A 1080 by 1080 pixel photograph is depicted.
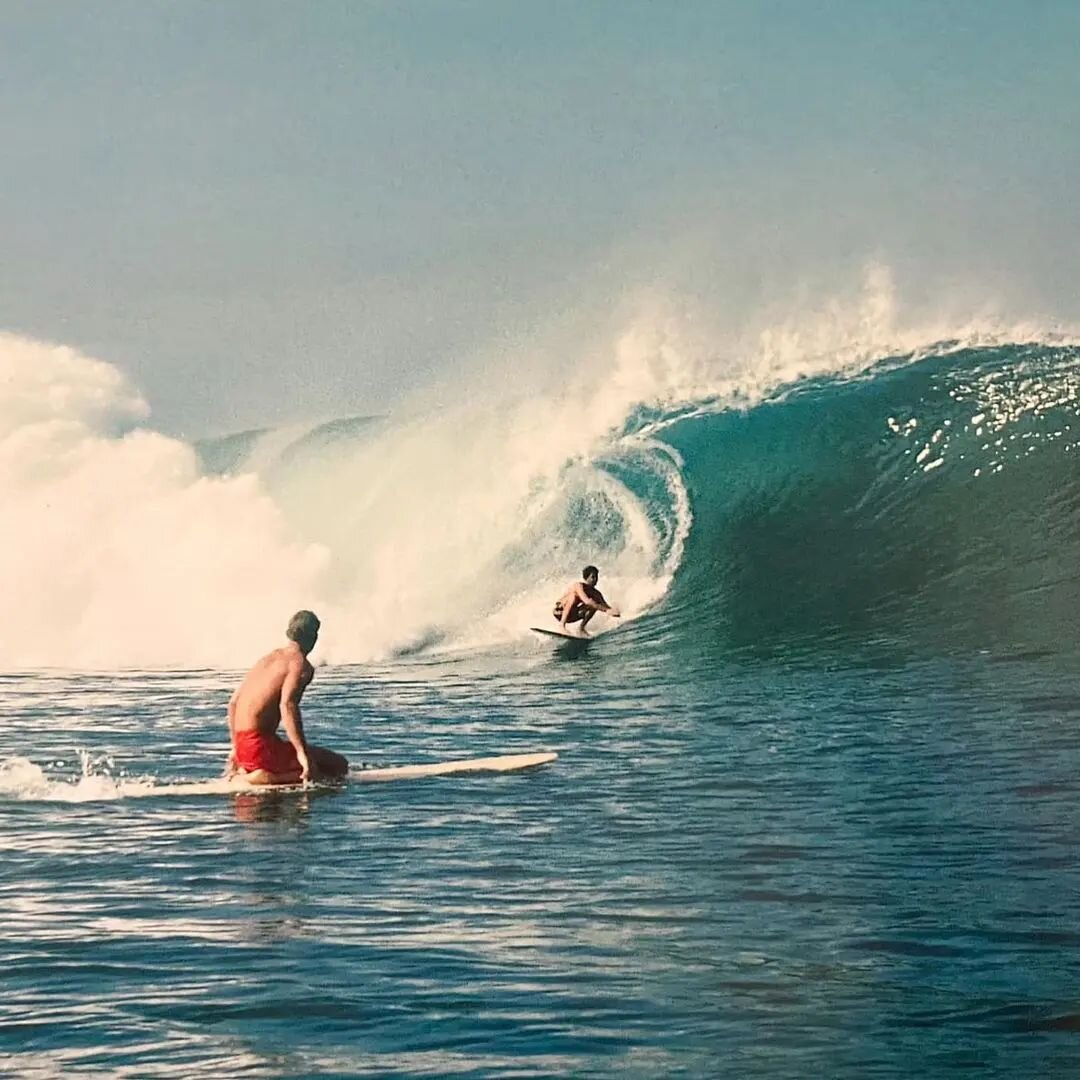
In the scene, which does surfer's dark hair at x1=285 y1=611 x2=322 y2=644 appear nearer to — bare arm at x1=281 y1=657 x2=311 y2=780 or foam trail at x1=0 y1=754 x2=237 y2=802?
bare arm at x1=281 y1=657 x2=311 y2=780

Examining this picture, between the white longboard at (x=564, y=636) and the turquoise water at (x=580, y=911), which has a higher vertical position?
the white longboard at (x=564, y=636)

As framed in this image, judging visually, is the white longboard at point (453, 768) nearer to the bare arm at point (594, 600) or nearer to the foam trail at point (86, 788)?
the foam trail at point (86, 788)

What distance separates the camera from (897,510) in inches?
999

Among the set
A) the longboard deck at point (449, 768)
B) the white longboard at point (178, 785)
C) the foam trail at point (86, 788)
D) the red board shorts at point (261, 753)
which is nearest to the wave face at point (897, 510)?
the longboard deck at point (449, 768)

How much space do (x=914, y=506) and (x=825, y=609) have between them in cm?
389

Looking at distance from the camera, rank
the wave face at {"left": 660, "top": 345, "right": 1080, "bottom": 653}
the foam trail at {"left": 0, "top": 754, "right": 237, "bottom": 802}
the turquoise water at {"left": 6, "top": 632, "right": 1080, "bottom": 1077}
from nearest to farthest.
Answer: the turquoise water at {"left": 6, "top": 632, "right": 1080, "bottom": 1077} < the foam trail at {"left": 0, "top": 754, "right": 237, "bottom": 802} < the wave face at {"left": 660, "top": 345, "right": 1080, "bottom": 653}

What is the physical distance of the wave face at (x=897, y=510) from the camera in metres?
21.2

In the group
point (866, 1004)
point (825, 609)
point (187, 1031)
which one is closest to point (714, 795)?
point (866, 1004)

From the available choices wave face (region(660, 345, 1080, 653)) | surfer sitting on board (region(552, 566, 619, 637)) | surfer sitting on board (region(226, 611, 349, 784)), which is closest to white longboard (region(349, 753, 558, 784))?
surfer sitting on board (region(226, 611, 349, 784))

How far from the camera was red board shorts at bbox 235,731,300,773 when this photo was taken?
36.3 feet

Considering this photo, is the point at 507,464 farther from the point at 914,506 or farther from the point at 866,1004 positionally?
the point at 866,1004

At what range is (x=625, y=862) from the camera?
8.38m

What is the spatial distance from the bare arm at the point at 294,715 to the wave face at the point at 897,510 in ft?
31.5

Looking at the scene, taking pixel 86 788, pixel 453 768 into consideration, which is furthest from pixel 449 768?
pixel 86 788
